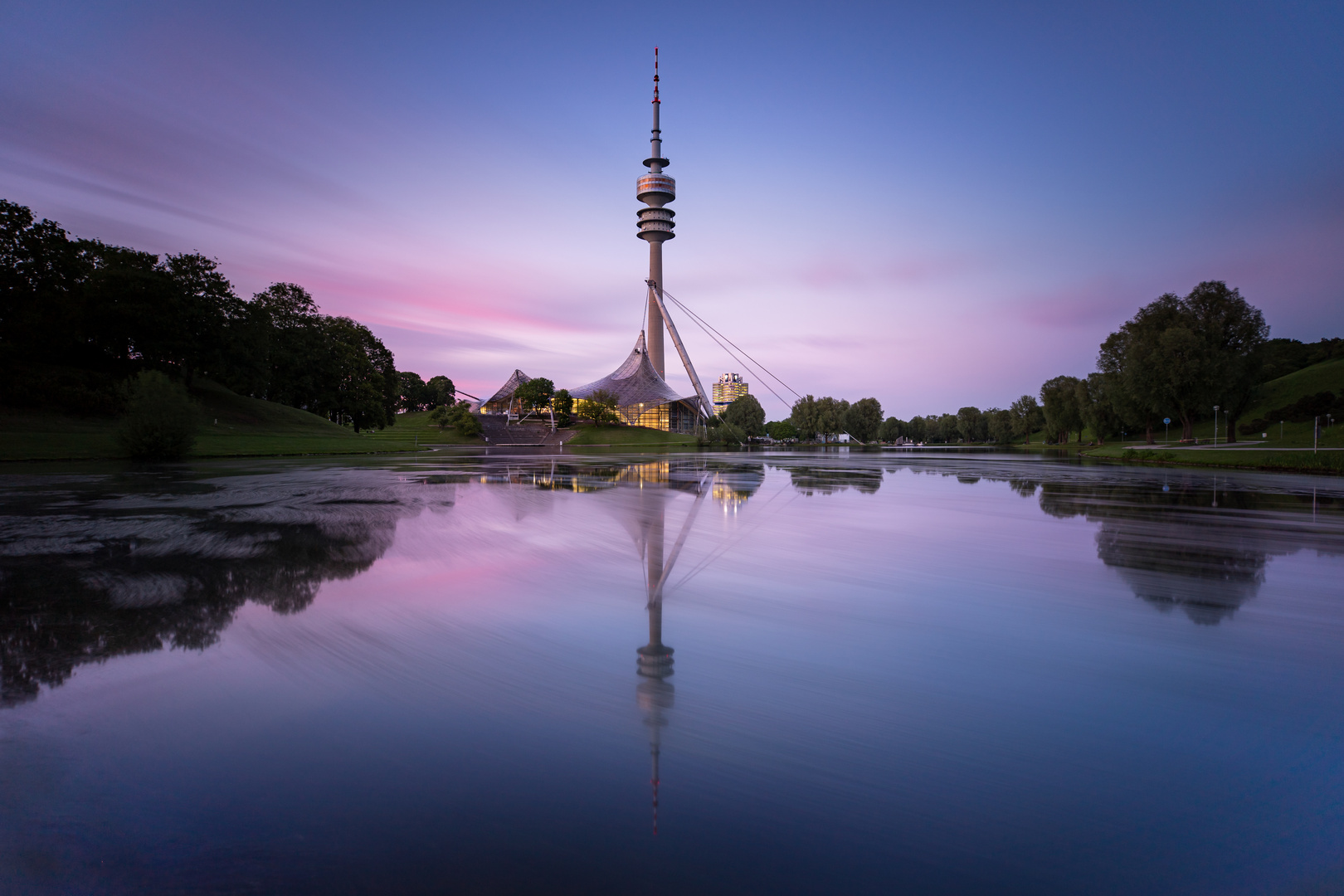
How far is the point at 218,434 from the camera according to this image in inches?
1527

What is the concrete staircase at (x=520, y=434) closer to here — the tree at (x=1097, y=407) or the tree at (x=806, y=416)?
the tree at (x=806, y=416)

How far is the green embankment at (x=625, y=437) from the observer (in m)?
75.6

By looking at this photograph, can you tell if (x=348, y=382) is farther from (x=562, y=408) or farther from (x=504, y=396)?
(x=504, y=396)

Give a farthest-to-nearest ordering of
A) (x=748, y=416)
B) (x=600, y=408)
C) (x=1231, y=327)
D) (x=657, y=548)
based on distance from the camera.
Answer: (x=748, y=416) < (x=600, y=408) < (x=1231, y=327) < (x=657, y=548)

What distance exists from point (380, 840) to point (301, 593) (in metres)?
4.10

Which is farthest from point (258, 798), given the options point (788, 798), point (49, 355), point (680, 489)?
point (49, 355)

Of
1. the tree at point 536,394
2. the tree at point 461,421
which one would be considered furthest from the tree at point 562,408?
the tree at point 461,421

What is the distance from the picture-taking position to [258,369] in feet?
169

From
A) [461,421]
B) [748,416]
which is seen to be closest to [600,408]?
[461,421]

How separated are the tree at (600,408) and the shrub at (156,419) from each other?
5774cm

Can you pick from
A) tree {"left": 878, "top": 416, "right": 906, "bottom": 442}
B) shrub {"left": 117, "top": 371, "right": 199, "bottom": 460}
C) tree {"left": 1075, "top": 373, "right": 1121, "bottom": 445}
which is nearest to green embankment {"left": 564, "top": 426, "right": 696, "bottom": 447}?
tree {"left": 1075, "top": 373, "right": 1121, "bottom": 445}

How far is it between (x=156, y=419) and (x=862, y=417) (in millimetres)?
92857

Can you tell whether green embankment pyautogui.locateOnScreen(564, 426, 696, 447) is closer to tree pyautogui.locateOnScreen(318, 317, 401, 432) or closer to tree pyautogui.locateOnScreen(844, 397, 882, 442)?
tree pyautogui.locateOnScreen(318, 317, 401, 432)

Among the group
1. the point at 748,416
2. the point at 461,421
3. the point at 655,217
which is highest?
the point at 655,217
